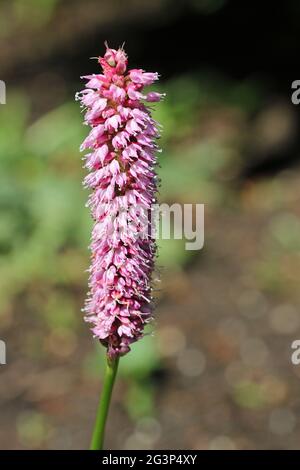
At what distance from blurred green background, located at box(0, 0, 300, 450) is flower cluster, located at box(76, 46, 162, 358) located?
4.13 feet

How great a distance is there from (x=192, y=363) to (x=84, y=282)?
1.02 metres

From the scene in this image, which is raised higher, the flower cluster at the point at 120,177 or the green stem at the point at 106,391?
the flower cluster at the point at 120,177

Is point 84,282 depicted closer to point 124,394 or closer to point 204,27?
point 124,394

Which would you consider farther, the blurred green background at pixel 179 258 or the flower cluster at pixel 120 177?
the blurred green background at pixel 179 258

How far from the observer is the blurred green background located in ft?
15.9

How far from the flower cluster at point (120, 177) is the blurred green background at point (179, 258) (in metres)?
1.26

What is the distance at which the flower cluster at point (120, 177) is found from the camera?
2113mm

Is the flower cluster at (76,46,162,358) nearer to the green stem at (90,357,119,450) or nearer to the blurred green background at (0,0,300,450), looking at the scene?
the green stem at (90,357,119,450)

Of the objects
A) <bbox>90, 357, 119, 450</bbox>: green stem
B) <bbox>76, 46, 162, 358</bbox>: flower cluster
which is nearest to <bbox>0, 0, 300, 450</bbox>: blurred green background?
<bbox>90, 357, 119, 450</bbox>: green stem

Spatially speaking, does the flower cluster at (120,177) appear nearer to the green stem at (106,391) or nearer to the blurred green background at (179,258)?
the green stem at (106,391)

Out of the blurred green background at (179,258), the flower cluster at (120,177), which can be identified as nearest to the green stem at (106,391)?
the flower cluster at (120,177)

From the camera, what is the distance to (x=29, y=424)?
4738 mm

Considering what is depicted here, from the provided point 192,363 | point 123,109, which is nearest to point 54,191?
point 192,363

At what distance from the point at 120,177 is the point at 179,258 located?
150 inches
